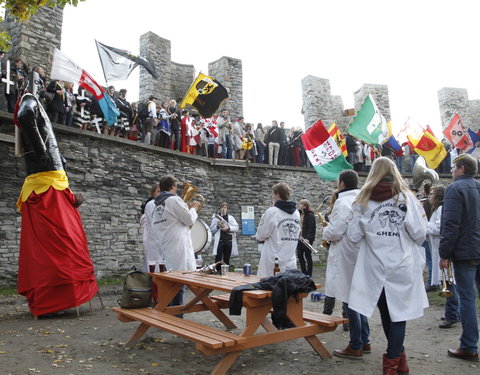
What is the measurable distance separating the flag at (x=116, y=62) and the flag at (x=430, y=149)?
10.9 m

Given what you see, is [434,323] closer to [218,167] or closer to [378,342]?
[378,342]

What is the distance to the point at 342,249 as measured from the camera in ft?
12.5

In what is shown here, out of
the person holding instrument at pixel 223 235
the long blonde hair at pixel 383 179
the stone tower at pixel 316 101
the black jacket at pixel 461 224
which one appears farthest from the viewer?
the stone tower at pixel 316 101

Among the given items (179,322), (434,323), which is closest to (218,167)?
(434,323)

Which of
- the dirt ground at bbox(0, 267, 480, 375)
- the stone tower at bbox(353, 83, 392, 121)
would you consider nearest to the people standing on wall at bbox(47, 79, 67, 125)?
the dirt ground at bbox(0, 267, 480, 375)

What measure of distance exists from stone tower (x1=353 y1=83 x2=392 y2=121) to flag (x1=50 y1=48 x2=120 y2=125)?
46.0 ft

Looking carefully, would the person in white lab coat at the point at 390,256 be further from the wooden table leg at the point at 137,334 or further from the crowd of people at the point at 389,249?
the wooden table leg at the point at 137,334

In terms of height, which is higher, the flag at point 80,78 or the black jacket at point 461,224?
the flag at point 80,78

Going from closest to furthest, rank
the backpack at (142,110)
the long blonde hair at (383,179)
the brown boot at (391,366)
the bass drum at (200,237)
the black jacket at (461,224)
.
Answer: the brown boot at (391,366) → the long blonde hair at (383,179) → the black jacket at (461,224) → the bass drum at (200,237) → the backpack at (142,110)

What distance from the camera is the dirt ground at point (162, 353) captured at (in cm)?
345

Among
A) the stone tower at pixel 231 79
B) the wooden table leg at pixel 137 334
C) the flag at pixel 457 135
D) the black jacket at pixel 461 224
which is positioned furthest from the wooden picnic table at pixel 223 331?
the flag at pixel 457 135

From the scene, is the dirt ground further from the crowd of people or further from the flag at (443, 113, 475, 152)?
the flag at (443, 113, 475, 152)

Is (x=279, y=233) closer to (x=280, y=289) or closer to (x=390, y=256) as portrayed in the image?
(x=280, y=289)

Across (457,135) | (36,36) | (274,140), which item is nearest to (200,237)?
(36,36)
